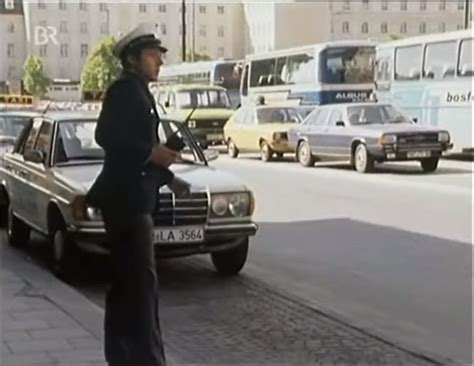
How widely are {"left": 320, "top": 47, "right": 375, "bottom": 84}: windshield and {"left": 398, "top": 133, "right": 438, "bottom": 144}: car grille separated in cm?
1090

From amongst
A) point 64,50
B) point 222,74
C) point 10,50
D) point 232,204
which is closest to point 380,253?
point 232,204

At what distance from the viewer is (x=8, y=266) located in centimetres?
935

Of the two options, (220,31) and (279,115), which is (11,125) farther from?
(220,31)

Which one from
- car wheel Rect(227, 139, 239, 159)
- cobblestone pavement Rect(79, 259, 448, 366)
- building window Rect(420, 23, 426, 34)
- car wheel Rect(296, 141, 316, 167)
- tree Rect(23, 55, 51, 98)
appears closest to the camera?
cobblestone pavement Rect(79, 259, 448, 366)

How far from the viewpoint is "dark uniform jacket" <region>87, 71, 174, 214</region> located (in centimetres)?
476

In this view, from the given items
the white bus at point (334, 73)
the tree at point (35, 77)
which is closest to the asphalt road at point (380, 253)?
the white bus at point (334, 73)

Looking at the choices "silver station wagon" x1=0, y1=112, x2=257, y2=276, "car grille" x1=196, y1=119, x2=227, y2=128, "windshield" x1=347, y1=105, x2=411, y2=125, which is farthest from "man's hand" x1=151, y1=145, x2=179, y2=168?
"car grille" x1=196, y1=119, x2=227, y2=128

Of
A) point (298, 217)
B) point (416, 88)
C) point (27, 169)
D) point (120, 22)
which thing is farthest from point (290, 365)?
point (120, 22)

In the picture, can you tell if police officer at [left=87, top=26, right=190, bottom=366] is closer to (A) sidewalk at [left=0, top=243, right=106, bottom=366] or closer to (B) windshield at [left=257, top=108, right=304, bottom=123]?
(A) sidewalk at [left=0, top=243, right=106, bottom=366]

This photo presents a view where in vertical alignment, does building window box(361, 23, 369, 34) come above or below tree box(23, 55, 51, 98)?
above

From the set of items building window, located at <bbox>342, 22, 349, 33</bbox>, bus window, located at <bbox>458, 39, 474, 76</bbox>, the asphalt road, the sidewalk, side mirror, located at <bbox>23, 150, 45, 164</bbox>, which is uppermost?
building window, located at <bbox>342, 22, 349, 33</bbox>

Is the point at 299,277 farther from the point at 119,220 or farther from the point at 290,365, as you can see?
the point at 119,220

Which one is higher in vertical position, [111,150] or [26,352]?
[111,150]

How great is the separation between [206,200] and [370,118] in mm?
14818
